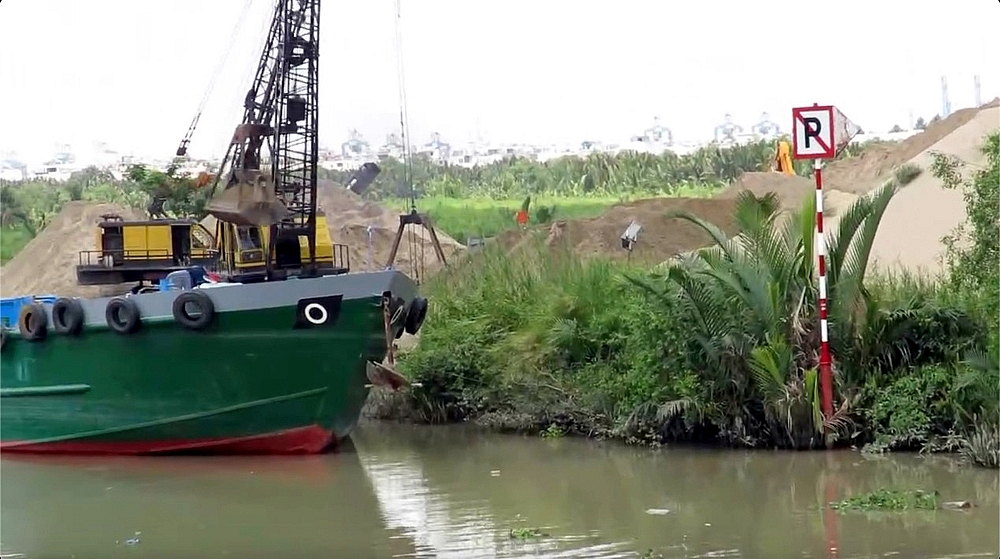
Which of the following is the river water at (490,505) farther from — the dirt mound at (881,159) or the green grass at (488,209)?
the green grass at (488,209)

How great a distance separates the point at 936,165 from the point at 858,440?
235 centimetres

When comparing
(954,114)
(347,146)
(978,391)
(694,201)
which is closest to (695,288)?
(978,391)

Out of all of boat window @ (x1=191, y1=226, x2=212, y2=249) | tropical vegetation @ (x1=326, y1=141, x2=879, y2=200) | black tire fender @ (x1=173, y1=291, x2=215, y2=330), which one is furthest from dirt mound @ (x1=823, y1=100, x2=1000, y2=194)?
black tire fender @ (x1=173, y1=291, x2=215, y2=330)

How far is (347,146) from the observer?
3319cm

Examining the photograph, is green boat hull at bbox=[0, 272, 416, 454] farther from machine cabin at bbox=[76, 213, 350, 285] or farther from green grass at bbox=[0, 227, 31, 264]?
Result: green grass at bbox=[0, 227, 31, 264]

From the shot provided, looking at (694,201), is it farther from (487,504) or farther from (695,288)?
(487,504)

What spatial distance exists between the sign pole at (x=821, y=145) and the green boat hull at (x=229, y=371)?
392cm

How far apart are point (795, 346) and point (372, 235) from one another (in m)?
14.0

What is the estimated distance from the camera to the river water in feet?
27.7

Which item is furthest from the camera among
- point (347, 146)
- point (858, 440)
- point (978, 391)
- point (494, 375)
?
point (347, 146)

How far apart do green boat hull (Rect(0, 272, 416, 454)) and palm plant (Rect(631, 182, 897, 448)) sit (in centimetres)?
298

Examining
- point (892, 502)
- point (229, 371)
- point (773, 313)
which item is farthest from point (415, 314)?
point (892, 502)

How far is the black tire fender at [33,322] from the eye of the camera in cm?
1401

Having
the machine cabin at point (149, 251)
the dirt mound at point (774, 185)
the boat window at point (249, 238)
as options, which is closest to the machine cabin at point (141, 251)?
the machine cabin at point (149, 251)
